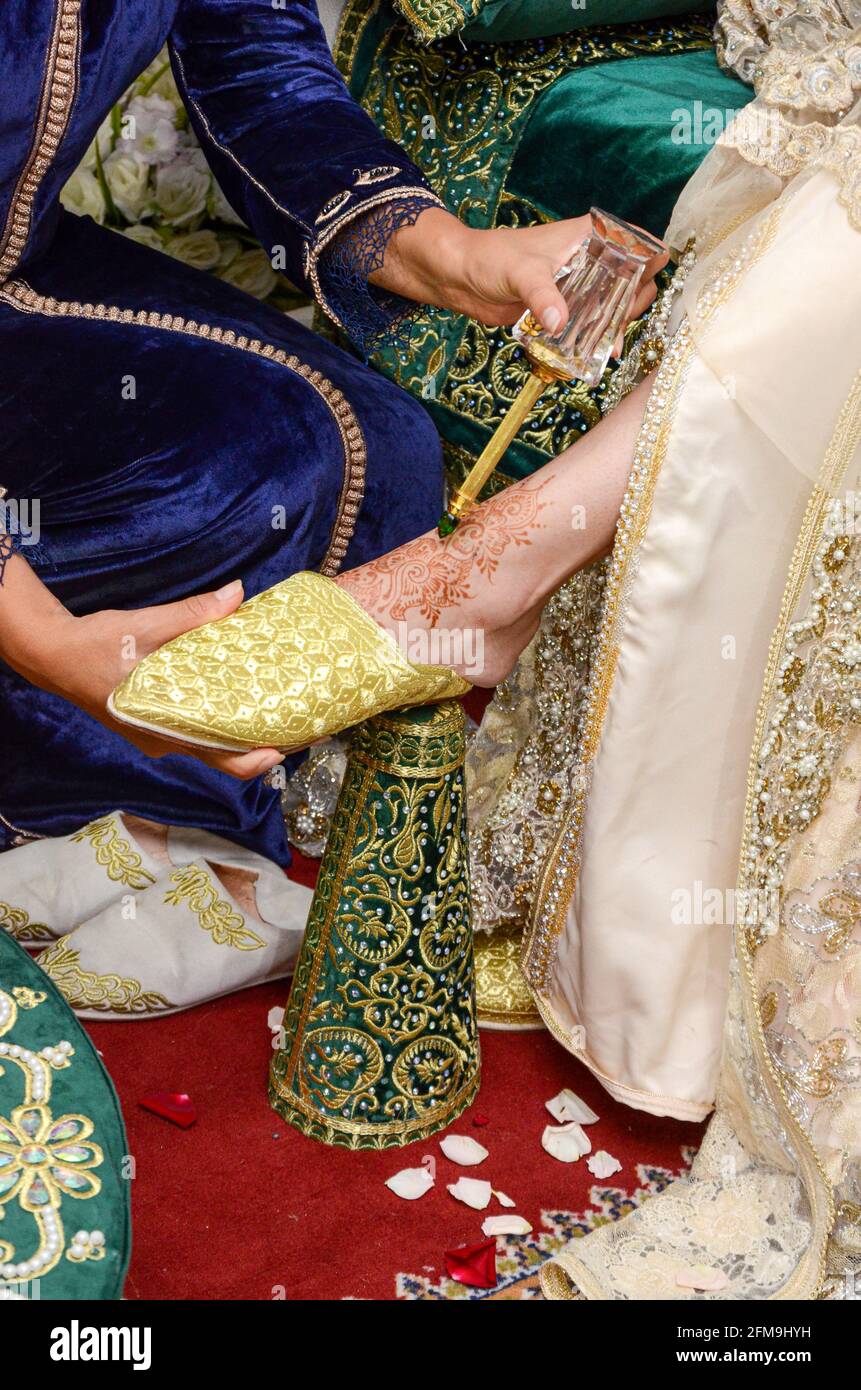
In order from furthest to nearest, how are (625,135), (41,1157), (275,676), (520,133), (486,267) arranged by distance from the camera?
(520,133) < (625,135) < (486,267) < (275,676) < (41,1157)

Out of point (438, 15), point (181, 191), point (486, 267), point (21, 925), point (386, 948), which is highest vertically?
point (438, 15)

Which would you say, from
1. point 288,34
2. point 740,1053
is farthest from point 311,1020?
point 288,34

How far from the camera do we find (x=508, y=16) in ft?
5.75

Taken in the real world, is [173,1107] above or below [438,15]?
below

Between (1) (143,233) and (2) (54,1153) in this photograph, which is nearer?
(2) (54,1153)

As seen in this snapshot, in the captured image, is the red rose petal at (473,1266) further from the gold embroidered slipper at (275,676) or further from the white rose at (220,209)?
the white rose at (220,209)

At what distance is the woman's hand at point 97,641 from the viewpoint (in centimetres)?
114

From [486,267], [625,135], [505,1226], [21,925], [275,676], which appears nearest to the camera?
[275,676]

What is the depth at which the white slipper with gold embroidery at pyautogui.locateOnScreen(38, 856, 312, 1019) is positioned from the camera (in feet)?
4.67

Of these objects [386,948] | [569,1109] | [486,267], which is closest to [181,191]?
[486,267]

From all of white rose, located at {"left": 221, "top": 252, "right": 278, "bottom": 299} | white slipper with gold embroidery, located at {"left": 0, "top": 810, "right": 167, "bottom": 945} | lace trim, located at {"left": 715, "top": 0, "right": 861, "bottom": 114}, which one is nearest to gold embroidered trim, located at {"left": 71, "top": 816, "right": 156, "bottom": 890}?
white slipper with gold embroidery, located at {"left": 0, "top": 810, "right": 167, "bottom": 945}

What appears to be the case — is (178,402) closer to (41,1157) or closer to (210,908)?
(210,908)

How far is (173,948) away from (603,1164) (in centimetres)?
44

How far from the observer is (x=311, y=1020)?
A: 129cm
